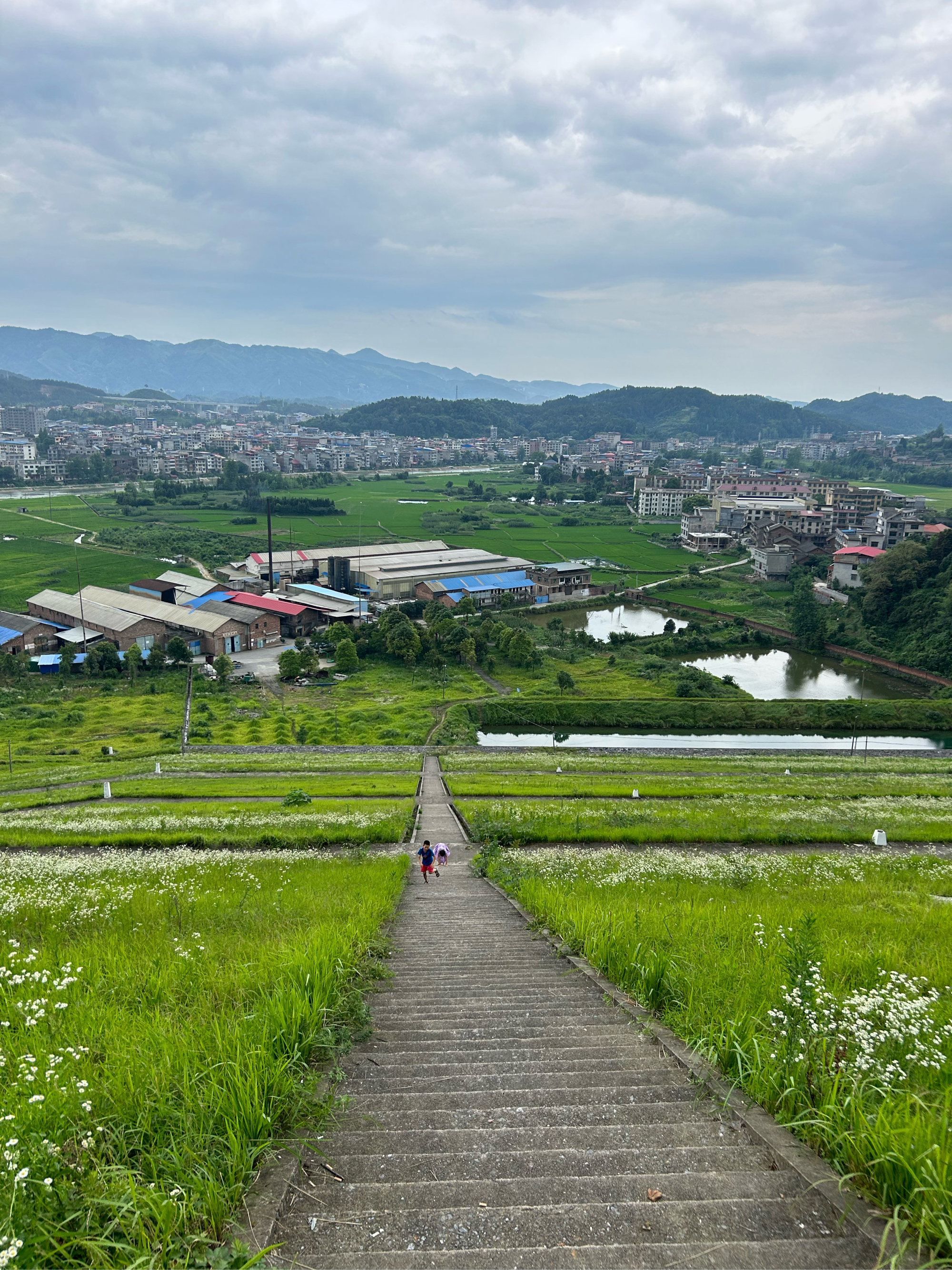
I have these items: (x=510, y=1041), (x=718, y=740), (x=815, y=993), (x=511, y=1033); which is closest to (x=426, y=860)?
(x=511, y=1033)

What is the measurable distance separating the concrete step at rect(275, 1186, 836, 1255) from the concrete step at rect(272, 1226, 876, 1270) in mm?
32

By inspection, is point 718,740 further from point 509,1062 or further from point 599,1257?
point 599,1257

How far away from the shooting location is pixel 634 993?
584 cm

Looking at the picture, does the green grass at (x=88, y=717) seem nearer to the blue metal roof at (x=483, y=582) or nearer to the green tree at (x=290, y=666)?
the green tree at (x=290, y=666)

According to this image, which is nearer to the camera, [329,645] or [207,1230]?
[207,1230]

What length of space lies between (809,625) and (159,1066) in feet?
190

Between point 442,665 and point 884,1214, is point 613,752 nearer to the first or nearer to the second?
point 442,665

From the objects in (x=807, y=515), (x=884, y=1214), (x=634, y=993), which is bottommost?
(x=634, y=993)

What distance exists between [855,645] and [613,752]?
3035 centimetres

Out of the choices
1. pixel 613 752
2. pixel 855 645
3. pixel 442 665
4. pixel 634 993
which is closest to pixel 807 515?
pixel 855 645

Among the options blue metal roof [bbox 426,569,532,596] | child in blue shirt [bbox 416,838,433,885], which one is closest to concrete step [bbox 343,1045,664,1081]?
child in blue shirt [bbox 416,838,433,885]

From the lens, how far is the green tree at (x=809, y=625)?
54125 millimetres

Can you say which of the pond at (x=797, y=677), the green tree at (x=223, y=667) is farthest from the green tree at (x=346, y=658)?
the pond at (x=797, y=677)

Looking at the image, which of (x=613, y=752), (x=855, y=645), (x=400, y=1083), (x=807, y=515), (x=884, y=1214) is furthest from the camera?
(x=807, y=515)
